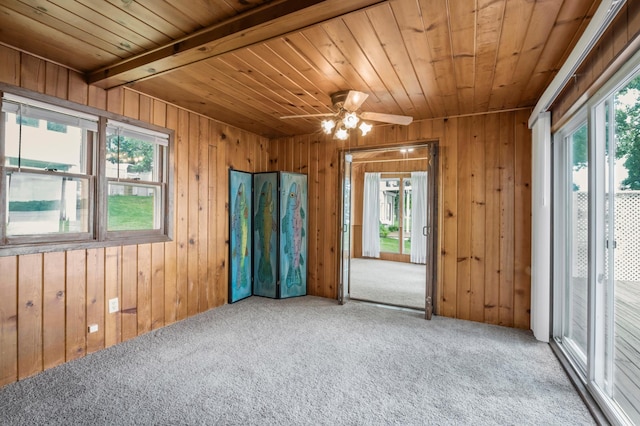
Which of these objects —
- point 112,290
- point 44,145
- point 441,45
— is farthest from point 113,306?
point 441,45

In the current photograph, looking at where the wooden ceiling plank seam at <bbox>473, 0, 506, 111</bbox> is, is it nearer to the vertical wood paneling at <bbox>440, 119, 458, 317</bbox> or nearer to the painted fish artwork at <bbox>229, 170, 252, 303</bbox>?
the vertical wood paneling at <bbox>440, 119, 458, 317</bbox>

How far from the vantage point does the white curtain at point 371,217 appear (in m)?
7.57

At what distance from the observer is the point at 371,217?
7.64 meters

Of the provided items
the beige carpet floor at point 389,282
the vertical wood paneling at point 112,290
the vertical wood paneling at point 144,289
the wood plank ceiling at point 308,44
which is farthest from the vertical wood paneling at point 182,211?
the beige carpet floor at point 389,282

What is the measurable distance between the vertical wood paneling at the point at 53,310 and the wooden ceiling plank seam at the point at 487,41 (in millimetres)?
3279

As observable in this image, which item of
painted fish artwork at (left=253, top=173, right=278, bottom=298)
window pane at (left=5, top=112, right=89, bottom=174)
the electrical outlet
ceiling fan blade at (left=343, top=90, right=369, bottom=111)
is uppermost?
ceiling fan blade at (left=343, top=90, right=369, bottom=111)

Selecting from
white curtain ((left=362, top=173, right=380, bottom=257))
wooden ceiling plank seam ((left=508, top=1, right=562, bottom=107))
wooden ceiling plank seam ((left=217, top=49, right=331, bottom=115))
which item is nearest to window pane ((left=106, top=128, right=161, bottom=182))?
wooden ceiling plank seam ((left=217, top=49, right=331, bottom=115))

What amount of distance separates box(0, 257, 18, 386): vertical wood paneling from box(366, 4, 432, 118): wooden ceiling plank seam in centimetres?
284

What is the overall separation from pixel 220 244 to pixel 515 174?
346 centimetres

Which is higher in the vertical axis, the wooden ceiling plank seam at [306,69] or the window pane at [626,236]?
the wooden ceiling plank seam at [306,69]

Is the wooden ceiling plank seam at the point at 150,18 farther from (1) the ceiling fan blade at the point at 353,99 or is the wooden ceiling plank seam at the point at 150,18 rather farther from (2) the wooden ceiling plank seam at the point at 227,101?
(1) the ceiling fan blade at the point at 353,99

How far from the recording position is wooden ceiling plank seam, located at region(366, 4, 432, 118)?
69.2 inches

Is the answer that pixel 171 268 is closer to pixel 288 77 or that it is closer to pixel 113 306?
pixel 113 306

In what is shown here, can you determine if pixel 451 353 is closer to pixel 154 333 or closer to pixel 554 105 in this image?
pixel 554 105
